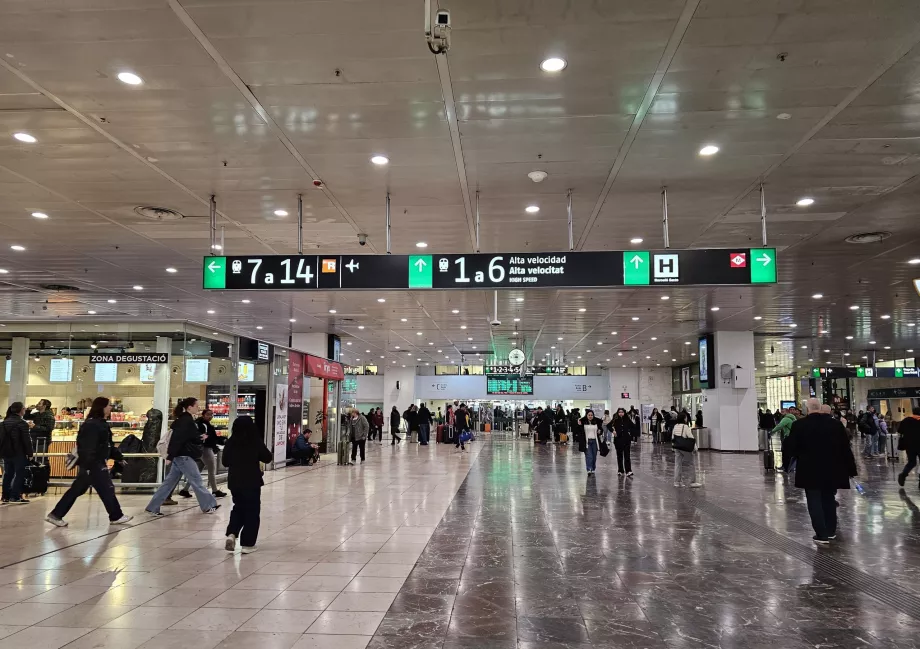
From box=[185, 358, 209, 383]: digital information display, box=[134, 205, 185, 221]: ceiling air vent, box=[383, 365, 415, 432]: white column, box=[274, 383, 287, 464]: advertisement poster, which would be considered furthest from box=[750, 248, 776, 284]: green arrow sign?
box=[383, 365, 415, 432]: white column

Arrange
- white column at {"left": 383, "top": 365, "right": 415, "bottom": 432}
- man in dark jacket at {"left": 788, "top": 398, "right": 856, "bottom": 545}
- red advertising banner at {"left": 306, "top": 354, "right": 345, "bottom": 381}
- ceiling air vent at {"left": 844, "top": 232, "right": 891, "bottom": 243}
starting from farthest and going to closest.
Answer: white column at {"left": 383, "top": 365, "right": 415, "bottom": 432}, red advertising banner at {"left": 306, "top": 354, "right": 345, "bottom": 381}, ceiling air vent at {"left": 844, "top": 232, "right": 891, "bottom": 243}, man in dark jacket at {"left": 788, "top": 398, "right": 856, "bottom": 545}

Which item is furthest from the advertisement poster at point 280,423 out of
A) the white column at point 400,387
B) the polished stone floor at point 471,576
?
the white column at point 400,387

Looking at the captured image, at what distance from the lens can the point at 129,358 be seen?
1238 centimetres

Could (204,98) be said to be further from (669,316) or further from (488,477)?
(669,316)

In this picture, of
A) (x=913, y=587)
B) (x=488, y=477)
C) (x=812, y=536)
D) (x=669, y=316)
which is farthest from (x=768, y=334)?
(x=913, y=587)

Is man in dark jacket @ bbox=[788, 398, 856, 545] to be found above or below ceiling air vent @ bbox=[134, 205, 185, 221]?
below

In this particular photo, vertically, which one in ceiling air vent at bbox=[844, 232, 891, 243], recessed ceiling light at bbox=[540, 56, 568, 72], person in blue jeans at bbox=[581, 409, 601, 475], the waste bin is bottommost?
the waste bin

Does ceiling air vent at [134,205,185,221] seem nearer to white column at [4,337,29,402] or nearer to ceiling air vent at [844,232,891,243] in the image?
white column at [4,337,29,402]

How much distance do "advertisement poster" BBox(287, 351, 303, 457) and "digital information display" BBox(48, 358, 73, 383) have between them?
214 inches

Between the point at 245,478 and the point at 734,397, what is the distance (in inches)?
830

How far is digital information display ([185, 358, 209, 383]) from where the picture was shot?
12.4 meters

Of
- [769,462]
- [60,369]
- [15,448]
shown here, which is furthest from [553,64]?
[769,462]

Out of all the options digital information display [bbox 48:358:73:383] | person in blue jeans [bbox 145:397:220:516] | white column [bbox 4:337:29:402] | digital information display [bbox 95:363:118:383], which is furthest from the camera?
digital information display [bbox 48:358:73:383]

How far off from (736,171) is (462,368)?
38.1 metres
